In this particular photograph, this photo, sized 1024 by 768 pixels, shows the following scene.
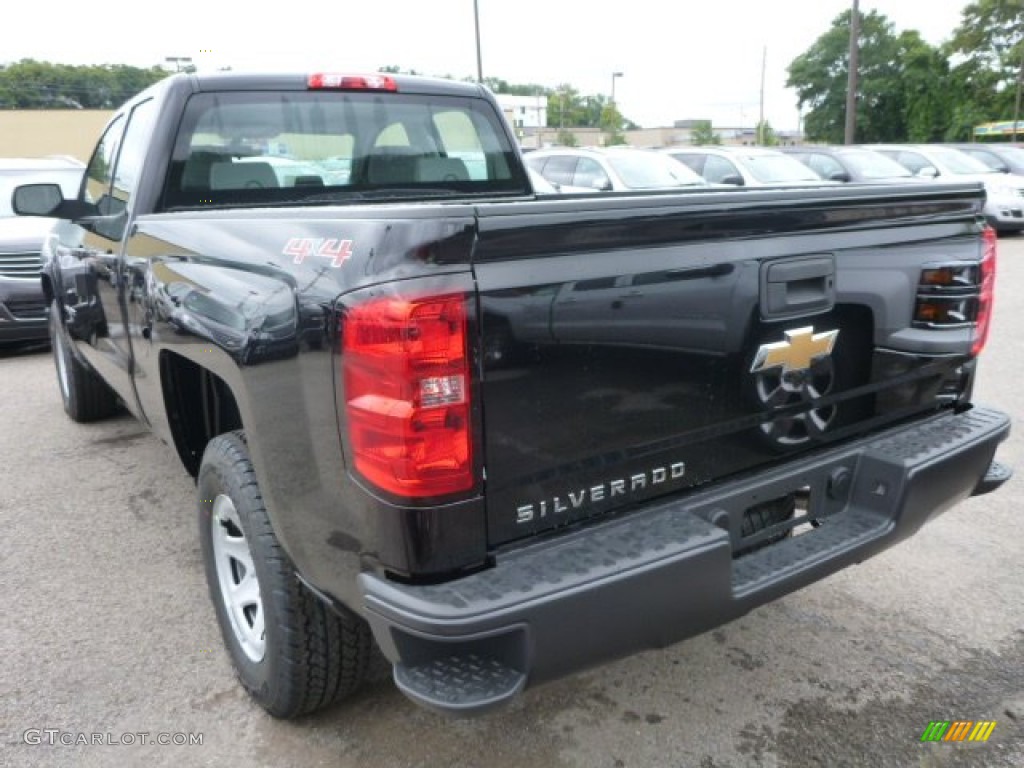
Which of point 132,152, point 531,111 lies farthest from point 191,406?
point 531,111

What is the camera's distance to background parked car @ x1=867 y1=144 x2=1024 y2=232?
14906 mm

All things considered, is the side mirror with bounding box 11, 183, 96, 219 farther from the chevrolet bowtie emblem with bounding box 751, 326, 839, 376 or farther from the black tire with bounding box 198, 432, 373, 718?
the chevrolet bowtie emblem with bounding box 751, 326, 839, 376

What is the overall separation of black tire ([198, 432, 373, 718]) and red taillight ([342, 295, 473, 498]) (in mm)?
506

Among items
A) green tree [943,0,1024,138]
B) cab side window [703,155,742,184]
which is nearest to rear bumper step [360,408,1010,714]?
cab side window [703,155,742,184]

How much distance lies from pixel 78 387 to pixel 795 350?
4.76 m

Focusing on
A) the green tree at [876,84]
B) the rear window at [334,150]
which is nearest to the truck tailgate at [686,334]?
the rear window at [334,150]

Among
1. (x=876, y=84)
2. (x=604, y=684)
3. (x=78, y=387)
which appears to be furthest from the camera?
(x=876, y=84)

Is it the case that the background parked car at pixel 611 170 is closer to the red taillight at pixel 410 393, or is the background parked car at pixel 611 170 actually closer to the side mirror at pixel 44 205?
the side mirror at pixel 44 205

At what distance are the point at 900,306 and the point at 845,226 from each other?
14.6 inches

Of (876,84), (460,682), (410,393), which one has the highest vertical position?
(876,84)

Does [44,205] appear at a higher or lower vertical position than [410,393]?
higher

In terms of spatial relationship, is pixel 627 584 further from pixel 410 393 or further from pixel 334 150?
pixel 334 150

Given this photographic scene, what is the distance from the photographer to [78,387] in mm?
5406

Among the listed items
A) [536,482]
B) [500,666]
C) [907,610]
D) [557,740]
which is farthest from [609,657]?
[907,610]
